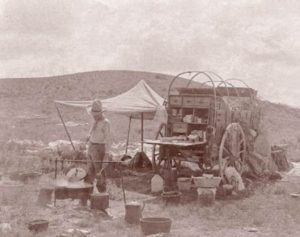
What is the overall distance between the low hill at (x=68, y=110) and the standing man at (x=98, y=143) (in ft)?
49.0

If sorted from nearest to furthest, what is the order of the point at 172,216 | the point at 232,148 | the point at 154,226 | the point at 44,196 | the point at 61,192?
the point at 154,226, the point at 61,192, the point at 172,216, the point at 44,196, the point at 232,148

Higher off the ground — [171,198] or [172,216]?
[171,198]

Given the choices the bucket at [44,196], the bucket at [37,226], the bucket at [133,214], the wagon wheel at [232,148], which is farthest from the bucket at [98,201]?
the wagon wheel at [232,148]

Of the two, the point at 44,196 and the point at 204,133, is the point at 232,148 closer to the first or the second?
the point at 204,133

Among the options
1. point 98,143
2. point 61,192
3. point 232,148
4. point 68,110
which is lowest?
point 61,192

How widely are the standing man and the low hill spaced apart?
1494 centimetres

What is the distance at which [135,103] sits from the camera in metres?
13.9

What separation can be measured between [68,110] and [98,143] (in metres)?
34.9

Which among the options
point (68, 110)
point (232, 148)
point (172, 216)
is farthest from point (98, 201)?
point (68, 110)

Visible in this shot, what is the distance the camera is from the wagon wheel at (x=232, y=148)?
11.5m

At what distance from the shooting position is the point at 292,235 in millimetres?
7562

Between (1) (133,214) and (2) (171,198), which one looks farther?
(2) (171,198)

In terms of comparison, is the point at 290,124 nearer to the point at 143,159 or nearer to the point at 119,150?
the point at 119,150

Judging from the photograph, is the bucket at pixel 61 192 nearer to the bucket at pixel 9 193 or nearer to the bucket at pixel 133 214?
the bucket at pixel 133 214
